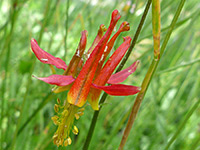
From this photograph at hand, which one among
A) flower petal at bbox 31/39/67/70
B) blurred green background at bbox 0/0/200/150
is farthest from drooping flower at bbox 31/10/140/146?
blurred green background at bbox 0/0/200/150

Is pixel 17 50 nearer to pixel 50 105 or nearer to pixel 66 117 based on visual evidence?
pixel 50 105

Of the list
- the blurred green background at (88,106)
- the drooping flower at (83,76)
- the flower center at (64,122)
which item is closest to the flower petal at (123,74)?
the drooping flower at (83,76)

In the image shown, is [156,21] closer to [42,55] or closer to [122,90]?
[122,90]

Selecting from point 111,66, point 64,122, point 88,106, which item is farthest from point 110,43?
point 88,106

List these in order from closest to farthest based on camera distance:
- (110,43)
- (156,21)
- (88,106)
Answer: (156,21), (110,43), (88,106)

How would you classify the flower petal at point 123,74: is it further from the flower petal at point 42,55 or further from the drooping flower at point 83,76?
the flower petal at point 42,55

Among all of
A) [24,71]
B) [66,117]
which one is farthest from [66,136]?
[24,71]
